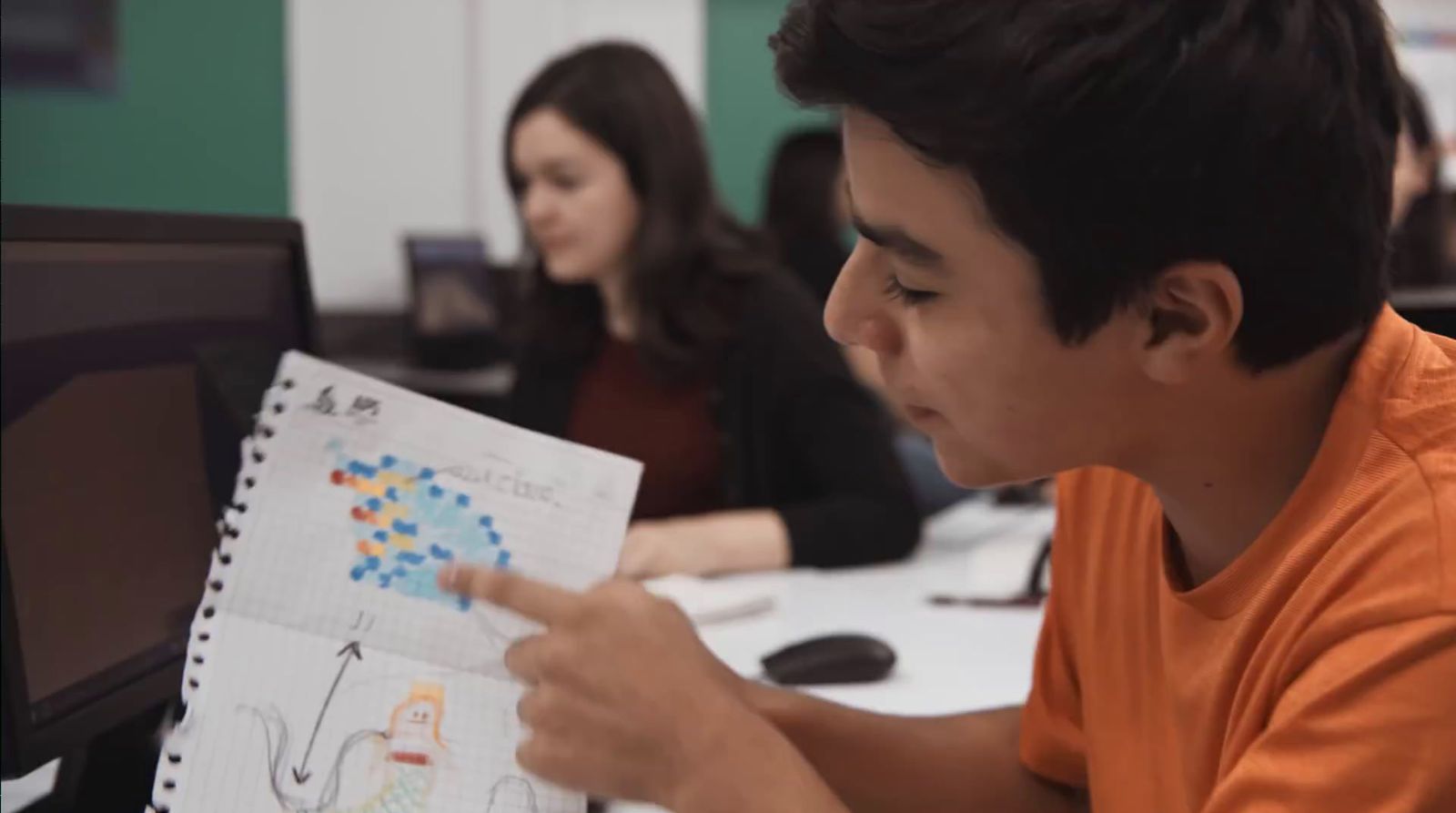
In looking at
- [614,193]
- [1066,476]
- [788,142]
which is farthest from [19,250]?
[788,142]

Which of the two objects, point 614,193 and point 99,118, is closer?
point 614,193

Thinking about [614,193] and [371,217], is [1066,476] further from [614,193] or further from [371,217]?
[371,217]

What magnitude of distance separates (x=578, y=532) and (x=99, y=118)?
1.98m

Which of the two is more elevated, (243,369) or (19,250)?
(19,250)

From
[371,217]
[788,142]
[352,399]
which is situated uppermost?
[352,399]

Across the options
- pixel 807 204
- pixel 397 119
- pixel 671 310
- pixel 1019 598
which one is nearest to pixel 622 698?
pixel 1019 598

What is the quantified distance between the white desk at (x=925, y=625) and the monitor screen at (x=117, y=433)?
0.33 metres

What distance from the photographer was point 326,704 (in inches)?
24.9

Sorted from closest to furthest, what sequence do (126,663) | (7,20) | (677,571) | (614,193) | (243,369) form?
(126,663)
(243,369)
(677,571)
(614,193)
(7,20)

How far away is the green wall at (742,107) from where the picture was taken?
14.4ft

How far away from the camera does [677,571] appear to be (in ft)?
4.49

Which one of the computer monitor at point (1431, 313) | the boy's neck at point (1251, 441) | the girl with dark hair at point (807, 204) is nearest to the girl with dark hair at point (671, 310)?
the computer monitor at point (1431, 313)

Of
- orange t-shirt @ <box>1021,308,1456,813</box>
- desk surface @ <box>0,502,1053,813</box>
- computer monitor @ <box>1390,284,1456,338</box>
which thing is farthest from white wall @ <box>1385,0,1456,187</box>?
orange t-shirt @ <box>1021,308,1456,813</box>

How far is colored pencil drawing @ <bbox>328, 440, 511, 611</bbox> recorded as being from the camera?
0.64 m
